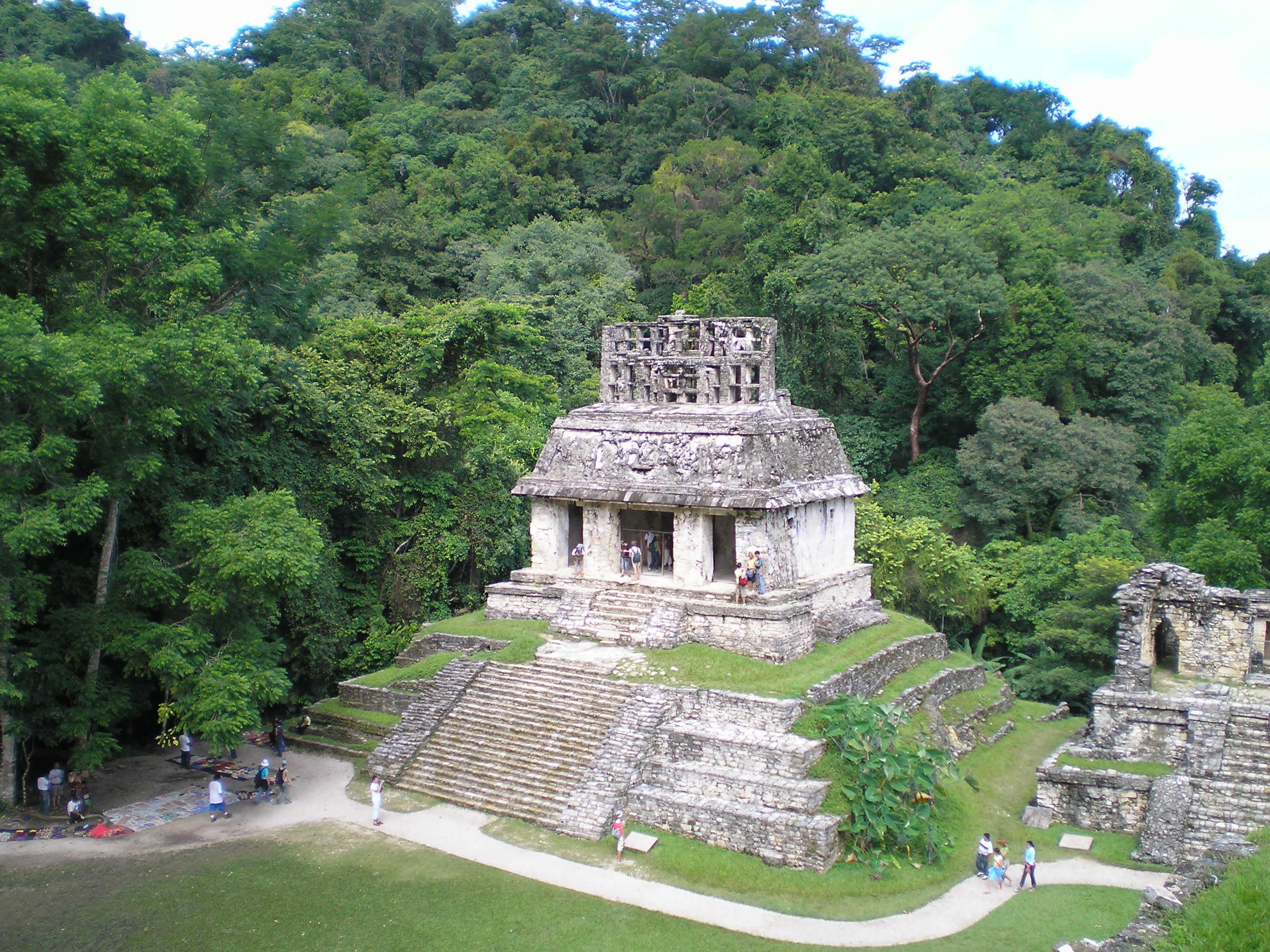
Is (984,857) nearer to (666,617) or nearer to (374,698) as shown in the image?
(666,617)

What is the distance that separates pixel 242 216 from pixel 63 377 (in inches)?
179

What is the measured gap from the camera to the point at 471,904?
12.7 meters

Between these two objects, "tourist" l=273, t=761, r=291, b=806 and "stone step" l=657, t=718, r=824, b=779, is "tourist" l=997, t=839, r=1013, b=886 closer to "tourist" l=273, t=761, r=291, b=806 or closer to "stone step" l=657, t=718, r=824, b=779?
"stone step" l=657, t=718, r=824, b=779

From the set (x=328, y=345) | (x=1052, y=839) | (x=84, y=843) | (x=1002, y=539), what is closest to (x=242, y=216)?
(x=328, y=345)

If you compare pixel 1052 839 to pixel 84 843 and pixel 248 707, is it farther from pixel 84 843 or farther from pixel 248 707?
pixel 84 843

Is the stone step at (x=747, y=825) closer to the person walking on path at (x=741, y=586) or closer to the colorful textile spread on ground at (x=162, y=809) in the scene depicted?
the person walking on path at (x=741, y=586)

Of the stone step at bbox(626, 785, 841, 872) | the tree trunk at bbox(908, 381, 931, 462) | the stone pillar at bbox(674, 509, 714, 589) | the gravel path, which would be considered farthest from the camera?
the tree trunk at bbox(908, 381, 931, 462)

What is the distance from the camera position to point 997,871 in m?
13.7

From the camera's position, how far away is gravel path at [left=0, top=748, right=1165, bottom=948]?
1252 centimetres

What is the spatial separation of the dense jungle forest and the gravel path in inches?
61.0

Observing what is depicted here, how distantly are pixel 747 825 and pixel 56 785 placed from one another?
30.5 ft

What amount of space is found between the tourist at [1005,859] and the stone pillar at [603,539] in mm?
7643

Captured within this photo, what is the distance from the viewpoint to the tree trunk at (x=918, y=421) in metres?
32.7

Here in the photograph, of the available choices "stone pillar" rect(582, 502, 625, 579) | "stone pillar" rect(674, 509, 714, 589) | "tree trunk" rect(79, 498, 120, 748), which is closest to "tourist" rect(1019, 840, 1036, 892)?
"stone pillar" rect(674, 509, 714, 589)
